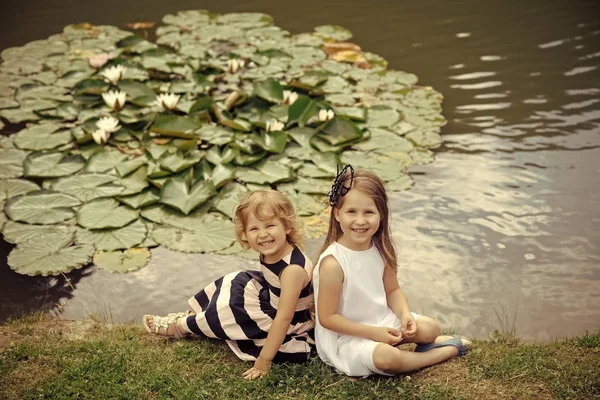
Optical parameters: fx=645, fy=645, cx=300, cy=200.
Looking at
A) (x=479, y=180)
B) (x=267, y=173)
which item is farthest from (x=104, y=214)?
(x=479, y=180)

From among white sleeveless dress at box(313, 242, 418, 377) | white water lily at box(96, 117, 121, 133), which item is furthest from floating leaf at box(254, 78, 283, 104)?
white sleeveless dress at box(313, 242, 418, 377)

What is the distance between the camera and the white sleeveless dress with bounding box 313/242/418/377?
2.94 m

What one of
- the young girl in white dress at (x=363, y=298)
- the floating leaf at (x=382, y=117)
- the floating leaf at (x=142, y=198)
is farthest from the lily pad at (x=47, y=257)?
the floating leaf at (x=382, y=117)

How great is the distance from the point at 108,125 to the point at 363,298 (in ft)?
10.7

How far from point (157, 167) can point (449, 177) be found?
2.34 meters

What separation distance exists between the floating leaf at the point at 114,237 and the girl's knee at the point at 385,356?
2.13m

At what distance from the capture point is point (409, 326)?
9.69 ft

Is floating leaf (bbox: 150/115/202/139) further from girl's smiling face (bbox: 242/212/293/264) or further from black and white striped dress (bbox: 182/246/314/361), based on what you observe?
girl's smiling face (bbox: 242/212/293/264)

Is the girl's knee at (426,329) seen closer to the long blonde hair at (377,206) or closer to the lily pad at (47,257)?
the long blonde hair at (377,206)

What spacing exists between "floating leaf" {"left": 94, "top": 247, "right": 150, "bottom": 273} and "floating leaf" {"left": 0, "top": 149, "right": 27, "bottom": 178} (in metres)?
1.30

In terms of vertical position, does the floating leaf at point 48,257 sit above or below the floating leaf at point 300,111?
below

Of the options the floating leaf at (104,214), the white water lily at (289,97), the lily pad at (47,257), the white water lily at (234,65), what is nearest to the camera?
the lily pad at (47,257)

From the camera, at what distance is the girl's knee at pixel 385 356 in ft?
9.37

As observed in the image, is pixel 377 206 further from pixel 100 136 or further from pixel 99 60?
pixel 99 60
